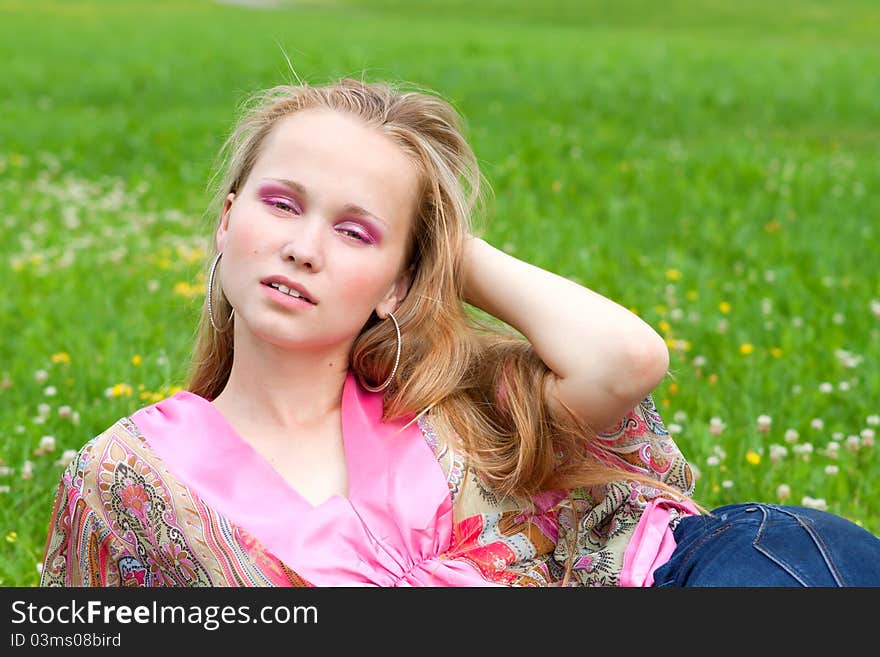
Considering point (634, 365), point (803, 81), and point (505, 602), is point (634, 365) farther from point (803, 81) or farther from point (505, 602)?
point (803, 81)

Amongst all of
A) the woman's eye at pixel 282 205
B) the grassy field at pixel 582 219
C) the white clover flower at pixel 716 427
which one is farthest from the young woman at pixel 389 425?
the white clover flower at pixel 716 427

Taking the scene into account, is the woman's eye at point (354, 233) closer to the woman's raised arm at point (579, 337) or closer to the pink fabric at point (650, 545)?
the woman's raised arm at point (579, 337)

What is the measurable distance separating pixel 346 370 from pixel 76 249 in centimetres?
503

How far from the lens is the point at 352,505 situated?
2770mm

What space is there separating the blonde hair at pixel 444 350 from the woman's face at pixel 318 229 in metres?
0.07

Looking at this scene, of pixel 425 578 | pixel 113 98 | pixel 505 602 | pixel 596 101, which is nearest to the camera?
pixel 505 602

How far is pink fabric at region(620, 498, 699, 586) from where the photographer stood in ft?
9.29

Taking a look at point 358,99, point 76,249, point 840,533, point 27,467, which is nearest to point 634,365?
point 840,533

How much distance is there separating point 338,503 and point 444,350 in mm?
504

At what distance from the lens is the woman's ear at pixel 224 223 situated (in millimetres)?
2959

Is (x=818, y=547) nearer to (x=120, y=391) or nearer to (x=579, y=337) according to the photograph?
(x=579, y=337)

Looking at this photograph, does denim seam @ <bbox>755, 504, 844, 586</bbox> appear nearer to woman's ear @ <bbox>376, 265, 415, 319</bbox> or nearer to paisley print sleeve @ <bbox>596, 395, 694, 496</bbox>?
paisley print sleeve @ <bbox>596, 395, 694, 496</bbox>

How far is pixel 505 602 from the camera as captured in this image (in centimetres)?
251

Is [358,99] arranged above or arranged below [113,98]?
below
